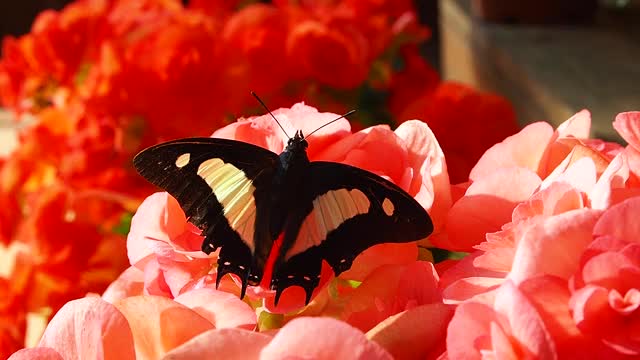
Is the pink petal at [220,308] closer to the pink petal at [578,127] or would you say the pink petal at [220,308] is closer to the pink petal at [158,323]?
the pink petal at [158,323]

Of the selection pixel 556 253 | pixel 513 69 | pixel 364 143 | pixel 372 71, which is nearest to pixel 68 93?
pixel 372 71

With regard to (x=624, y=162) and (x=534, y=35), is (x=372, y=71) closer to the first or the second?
(x=534, y=35)

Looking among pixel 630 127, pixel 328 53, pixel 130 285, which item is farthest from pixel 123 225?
pixel 630 127

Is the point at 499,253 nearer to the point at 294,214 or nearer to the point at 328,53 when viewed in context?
the point at 294,214

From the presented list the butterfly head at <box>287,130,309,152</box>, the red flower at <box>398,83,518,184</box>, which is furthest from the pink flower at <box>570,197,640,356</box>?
the red flower at <box>398,83,518,184</box>

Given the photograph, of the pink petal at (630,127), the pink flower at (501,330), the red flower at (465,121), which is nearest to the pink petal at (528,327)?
the pink flower at (501,330)

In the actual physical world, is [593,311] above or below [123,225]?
above
